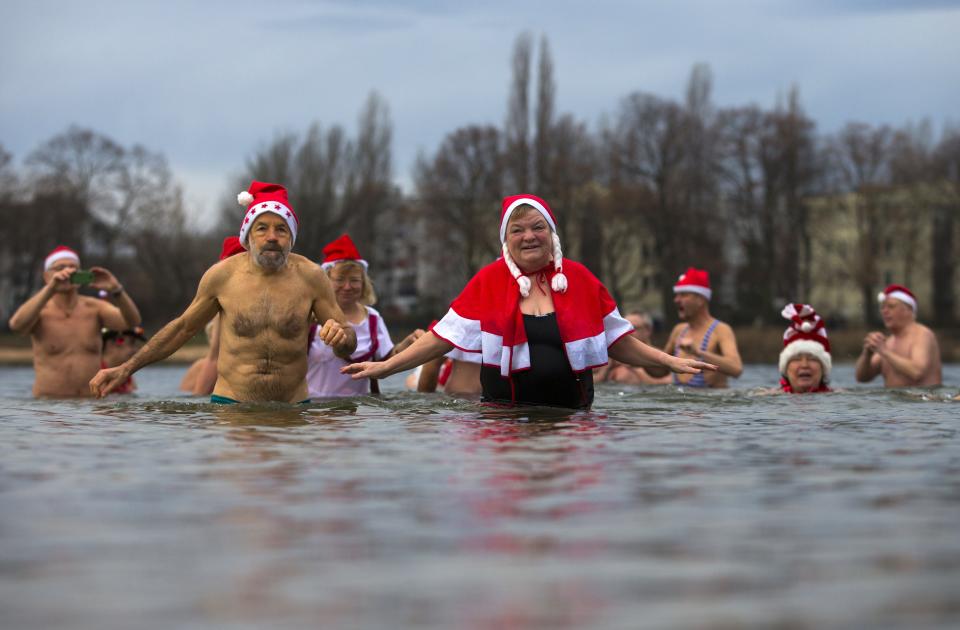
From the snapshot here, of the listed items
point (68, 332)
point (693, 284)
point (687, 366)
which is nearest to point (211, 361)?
point (68, 332)

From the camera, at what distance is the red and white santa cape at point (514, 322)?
7832mm

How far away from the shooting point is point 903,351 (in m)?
13.6

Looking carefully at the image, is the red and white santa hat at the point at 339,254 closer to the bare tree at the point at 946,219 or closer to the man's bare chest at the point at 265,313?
the man's bare chest at the point at 265,313

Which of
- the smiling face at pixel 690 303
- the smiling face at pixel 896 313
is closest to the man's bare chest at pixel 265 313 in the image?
the smiling face at pixel 690 303

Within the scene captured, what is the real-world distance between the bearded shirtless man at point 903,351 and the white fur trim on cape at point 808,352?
3.77 feet

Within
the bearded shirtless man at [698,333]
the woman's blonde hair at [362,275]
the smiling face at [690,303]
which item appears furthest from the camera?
the smiling face at [690,303]

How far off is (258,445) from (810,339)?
6.95 m

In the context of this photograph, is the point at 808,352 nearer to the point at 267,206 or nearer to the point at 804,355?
the point at 804,355

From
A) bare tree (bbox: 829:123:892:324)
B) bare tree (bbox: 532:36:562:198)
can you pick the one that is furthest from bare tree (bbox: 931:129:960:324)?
bare tree (bbox: 532:36:562:198)

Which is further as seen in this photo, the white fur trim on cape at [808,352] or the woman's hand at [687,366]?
the white fur trim on cape at [808,352]

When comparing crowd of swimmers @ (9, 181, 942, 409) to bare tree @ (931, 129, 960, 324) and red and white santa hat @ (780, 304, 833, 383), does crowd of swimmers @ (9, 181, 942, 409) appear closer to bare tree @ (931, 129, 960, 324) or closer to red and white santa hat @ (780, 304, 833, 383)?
red and white santa hat @ (780, 304, 833, 383)

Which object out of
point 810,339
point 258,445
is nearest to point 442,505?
point 258,445

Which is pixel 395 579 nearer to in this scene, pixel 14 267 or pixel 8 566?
pixel 8 566

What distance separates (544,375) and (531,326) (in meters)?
0.27
